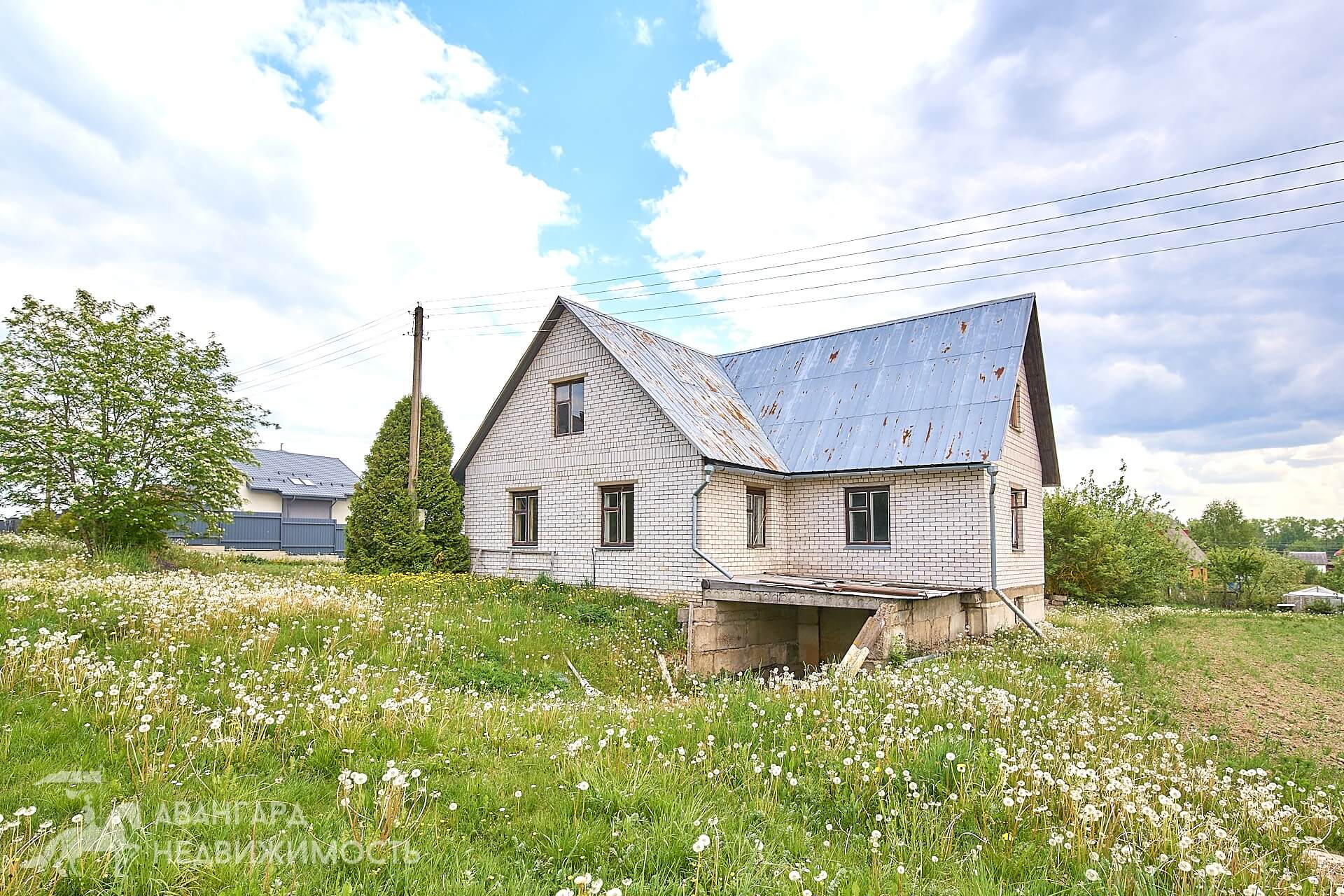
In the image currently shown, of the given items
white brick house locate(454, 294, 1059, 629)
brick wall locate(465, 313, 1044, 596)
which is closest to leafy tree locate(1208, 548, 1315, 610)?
white brick house locate(454, 294, 1059, 629)

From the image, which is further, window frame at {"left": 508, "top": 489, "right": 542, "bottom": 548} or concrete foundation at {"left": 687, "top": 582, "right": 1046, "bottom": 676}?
window frame at {"left": 508, "top": 489, "right": 542, "bottom": 548}

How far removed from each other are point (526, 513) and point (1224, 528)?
75.6 m

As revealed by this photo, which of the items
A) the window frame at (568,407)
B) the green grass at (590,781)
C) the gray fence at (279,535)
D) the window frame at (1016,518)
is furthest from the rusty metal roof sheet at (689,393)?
the gray fence at (279,535)

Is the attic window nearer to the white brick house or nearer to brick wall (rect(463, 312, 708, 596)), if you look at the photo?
the white brick house

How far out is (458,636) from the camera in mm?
10852

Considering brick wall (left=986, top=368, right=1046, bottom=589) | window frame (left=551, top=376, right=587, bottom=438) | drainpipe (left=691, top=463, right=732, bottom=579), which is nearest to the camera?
drainpipe (left=691, top=463, right=732, bottom=579)

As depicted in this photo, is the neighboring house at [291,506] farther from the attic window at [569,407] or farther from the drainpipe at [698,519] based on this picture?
the drainpipe at [698,519]

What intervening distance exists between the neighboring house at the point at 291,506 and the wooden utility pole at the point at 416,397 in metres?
13.2

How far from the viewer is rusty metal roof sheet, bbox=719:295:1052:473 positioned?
14859 millimetres

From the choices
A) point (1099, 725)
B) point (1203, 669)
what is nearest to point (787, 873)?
point (1099, 725)

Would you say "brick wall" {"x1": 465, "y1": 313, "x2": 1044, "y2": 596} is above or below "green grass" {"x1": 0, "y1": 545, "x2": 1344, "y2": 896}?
above

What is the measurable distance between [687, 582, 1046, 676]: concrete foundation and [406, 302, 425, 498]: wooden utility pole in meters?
8.72

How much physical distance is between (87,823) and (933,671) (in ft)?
25.6

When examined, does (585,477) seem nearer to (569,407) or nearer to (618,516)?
(618,516)
